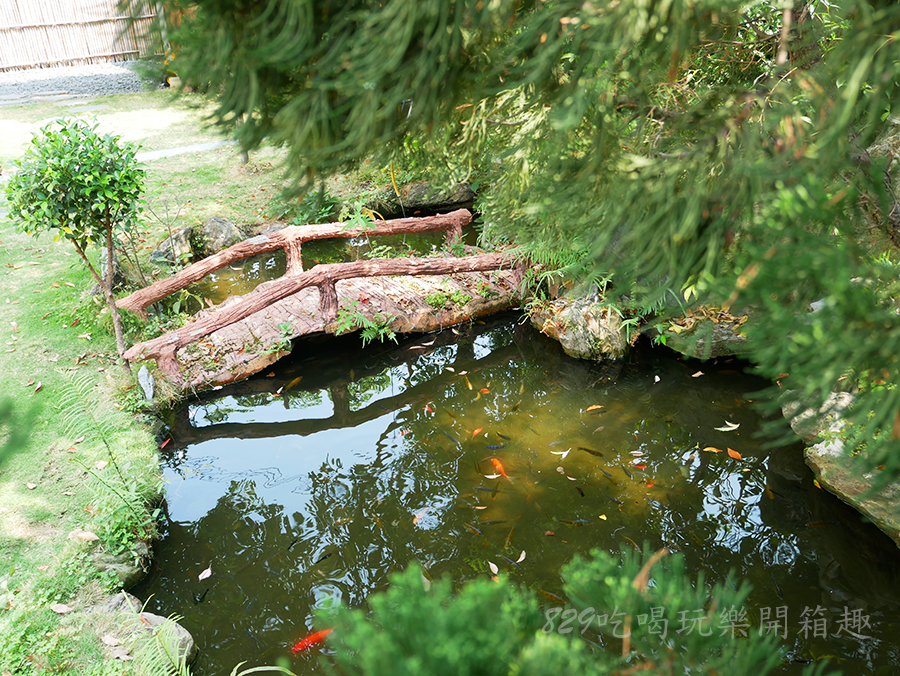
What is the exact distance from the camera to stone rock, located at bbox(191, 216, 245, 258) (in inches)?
290

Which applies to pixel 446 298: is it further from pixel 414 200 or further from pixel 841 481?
pixel 841 481

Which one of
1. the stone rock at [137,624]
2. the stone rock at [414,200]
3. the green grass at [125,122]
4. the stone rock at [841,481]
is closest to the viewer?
the stone rock at [137,624]

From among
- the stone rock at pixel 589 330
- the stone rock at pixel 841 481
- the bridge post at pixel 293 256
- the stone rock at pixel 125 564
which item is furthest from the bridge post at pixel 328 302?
the stone rock at pixel 841 481

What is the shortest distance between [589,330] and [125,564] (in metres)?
4.27

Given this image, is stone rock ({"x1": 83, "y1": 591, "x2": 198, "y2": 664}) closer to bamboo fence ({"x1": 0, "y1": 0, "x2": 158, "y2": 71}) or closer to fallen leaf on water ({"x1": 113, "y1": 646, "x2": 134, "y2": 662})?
fallen leaf on water ({"x1": 113, "y1": 646, "x2": 134, "y2": 662})

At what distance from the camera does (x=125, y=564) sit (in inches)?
142

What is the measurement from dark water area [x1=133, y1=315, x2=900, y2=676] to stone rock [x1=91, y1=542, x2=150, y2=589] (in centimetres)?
12

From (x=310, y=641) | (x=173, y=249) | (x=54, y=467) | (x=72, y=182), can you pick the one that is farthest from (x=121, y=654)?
(x=173, y=249)

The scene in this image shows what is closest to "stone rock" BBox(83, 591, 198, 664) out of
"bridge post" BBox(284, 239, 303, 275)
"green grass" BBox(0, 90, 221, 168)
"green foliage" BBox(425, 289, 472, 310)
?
"bridge post" BBox(284, 239, 303, 275)

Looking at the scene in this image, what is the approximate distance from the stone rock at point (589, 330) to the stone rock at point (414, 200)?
3552mm

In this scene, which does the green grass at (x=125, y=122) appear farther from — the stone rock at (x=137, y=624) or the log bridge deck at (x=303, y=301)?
the stone rock at (x=137, y=624)

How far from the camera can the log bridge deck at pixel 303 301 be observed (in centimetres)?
537

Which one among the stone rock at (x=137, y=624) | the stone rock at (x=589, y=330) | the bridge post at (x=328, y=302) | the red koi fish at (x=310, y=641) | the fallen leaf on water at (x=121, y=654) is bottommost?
the red koi fish at (x=310, y=641)

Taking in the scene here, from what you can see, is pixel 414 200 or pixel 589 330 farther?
pixel 414 200
